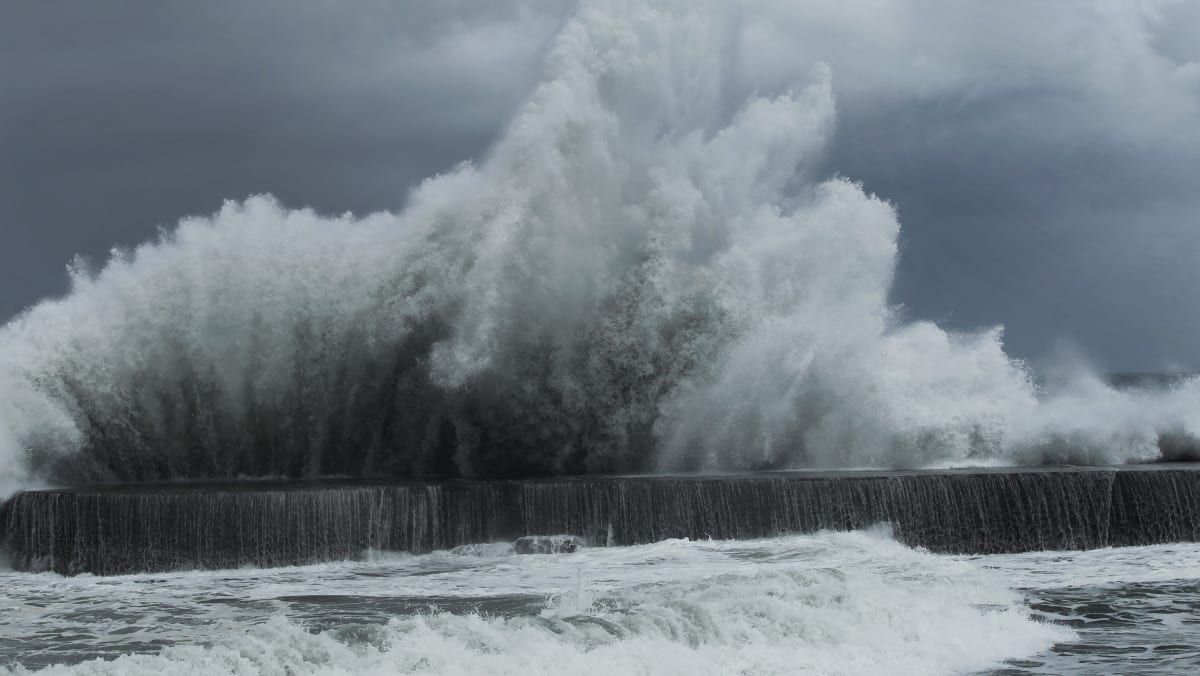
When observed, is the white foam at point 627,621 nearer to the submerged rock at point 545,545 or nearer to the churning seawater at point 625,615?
the churning seawater at point 625,615

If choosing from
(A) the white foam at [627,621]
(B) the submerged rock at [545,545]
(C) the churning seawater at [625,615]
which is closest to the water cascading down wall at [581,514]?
(B) the submerged rock at [545,545]

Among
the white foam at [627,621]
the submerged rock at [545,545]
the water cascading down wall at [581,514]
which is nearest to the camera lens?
the white foam at [627,621]

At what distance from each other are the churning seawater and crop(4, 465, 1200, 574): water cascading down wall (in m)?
0.31

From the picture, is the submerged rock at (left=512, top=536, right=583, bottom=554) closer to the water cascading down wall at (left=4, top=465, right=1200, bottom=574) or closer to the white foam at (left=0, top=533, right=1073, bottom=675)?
the water cascading down wall at (left=4, top=465, right=1200, bottom=574)

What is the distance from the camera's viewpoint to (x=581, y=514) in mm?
13508

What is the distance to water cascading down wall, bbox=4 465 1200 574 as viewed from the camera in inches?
491

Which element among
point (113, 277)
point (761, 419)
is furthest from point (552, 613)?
point (113, 277)

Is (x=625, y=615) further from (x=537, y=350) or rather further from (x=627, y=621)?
(x=537, y=350)

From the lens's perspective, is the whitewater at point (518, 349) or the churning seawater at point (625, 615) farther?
the whitewater at point (518, 349)

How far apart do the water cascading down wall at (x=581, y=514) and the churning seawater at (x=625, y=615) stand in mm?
313

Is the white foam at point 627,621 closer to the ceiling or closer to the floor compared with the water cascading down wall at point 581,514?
closer to the floor

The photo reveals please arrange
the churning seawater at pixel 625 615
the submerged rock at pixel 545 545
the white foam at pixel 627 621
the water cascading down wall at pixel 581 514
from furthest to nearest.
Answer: the submerged rock at pixel 545 545 → the water cascading down wall at pixel 581 514 → the churning seawater at pixel 625 615 → the white foam at pixel 627 621

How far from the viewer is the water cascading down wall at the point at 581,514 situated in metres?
12.5

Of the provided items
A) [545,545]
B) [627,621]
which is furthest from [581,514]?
[627,621]
